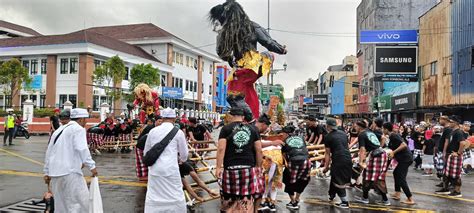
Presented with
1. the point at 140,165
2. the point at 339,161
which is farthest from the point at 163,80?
the point at 339,161

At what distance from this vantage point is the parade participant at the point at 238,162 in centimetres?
546

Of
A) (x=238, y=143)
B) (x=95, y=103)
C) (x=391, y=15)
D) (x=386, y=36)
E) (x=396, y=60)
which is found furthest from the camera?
(x=95, y=103)

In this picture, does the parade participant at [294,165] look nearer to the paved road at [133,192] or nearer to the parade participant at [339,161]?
the paved road at [133,192]

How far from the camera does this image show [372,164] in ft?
28.7

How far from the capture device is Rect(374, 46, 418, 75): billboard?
2780cm

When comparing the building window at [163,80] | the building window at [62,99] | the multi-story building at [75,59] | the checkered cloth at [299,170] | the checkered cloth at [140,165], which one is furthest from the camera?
the building window at [163,80]

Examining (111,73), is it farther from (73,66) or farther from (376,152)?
(376,152)

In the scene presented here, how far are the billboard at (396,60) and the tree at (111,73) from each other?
2390 cm

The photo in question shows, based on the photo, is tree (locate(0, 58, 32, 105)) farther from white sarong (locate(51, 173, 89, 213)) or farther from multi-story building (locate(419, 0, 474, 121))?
white sarong (locate(51, 173, 89, 213))

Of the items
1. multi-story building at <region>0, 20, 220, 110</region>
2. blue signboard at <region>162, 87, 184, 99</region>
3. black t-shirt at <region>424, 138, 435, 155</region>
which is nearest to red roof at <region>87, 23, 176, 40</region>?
multi-story building at <region>0, 20, 220, 110</region>

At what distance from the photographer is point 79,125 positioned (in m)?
5.92

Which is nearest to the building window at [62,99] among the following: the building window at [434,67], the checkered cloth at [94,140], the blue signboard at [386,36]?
the checkered cloth at [94,140]

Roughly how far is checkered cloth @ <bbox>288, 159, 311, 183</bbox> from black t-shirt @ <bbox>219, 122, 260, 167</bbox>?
2.24 meters

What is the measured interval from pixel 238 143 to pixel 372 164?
4.31m
